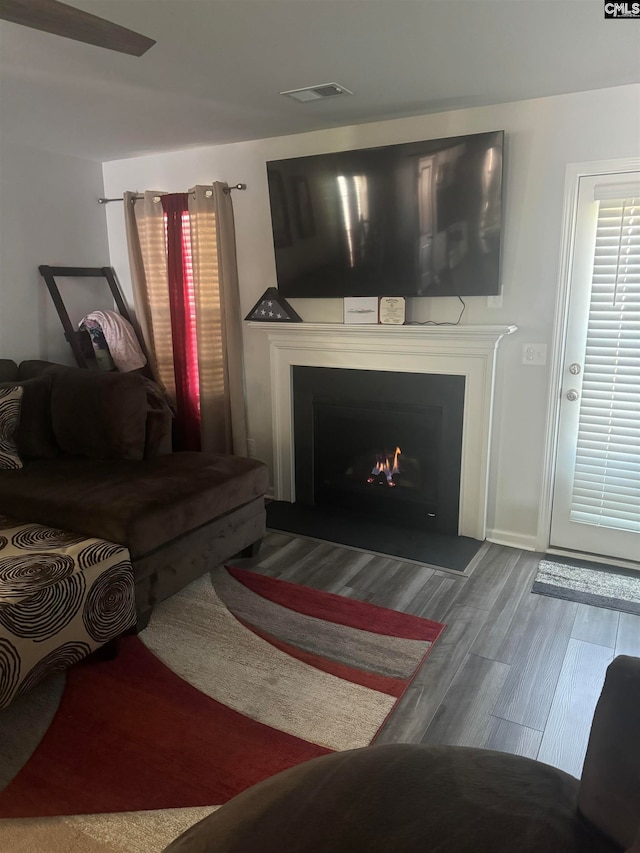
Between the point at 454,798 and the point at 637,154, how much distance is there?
2.87 m

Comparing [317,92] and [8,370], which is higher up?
[317,92]

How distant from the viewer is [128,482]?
291 centimetres

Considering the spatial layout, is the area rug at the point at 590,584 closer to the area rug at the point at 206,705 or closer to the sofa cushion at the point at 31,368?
the area rug at the point at 206,705

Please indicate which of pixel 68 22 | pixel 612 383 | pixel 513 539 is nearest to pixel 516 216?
pixel 612 383

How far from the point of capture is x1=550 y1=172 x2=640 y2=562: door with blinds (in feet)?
9.59

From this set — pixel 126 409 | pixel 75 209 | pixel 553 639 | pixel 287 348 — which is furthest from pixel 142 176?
pixel 553 639

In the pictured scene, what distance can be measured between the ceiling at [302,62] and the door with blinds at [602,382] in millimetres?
574

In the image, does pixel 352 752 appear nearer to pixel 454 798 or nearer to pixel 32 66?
pixel 454 798

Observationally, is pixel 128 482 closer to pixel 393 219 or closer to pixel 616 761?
pixel 393 219

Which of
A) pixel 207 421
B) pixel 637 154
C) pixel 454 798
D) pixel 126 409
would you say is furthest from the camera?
pixel 207 421

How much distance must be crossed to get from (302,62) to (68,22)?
1049 mm

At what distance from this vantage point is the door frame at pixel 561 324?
2.91m

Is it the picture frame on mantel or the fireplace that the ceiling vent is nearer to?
the picture frame on mantel

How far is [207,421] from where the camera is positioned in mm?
4246
